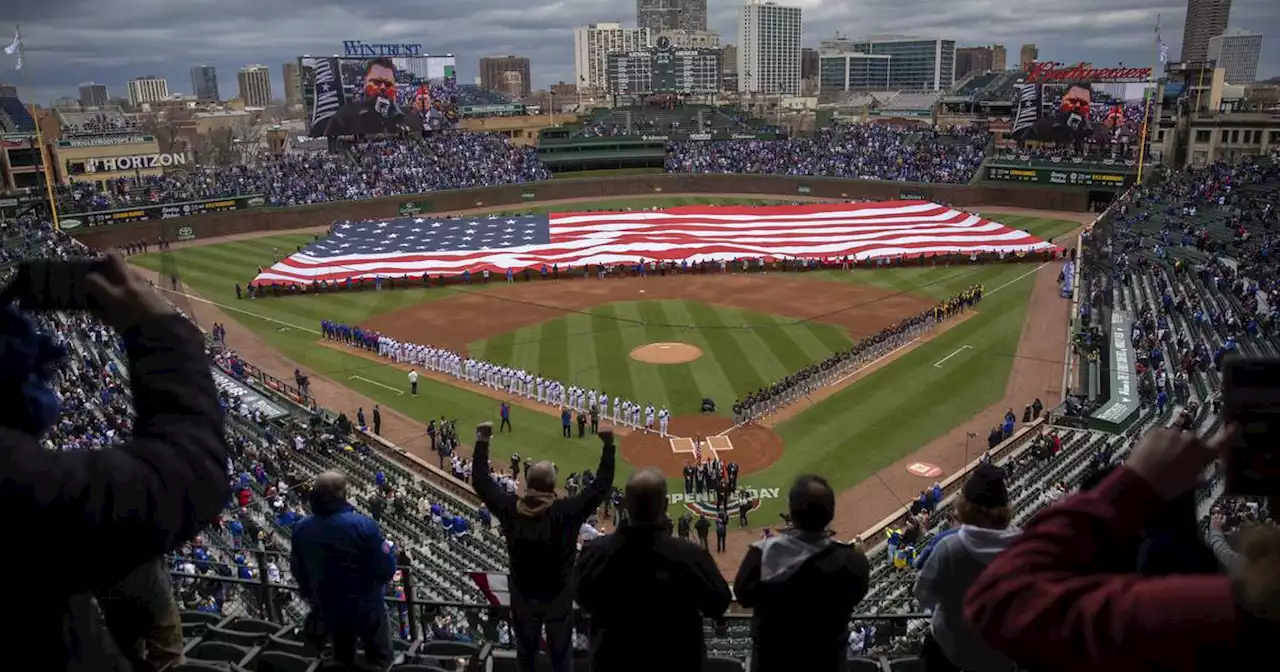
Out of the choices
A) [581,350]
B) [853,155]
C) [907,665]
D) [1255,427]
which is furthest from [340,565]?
[853,155]

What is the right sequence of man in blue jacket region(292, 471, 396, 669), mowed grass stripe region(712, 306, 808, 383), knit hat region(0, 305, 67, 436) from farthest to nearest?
1. mowed grass stripe region(712, 306, 808, 383)
2. man in blue jacket region(292, 471, 396, 669)
3. knit hat region(0, 305, 67, 436)

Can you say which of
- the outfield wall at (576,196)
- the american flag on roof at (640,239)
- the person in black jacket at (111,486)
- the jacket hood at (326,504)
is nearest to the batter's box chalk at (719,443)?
the jacket hood at (326,504)

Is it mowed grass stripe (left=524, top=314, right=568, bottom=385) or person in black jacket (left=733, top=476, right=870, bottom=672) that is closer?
person in black jacket (left=733, top=476, right=870, bottom=672)

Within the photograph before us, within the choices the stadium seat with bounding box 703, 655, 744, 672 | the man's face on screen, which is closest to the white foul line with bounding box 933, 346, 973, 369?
the stadium seat with bounding box 703, 655, 744, 672

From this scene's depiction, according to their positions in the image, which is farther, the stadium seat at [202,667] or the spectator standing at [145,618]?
the stadium seat at [202,667]

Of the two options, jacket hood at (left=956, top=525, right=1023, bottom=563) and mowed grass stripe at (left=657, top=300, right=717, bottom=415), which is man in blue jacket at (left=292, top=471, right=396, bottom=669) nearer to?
jacket hood at (left=956, top=525, right=1023, bottom=563)

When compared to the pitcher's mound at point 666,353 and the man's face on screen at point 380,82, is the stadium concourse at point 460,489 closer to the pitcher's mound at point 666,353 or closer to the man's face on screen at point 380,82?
the pitcher's mound at point 666,353
